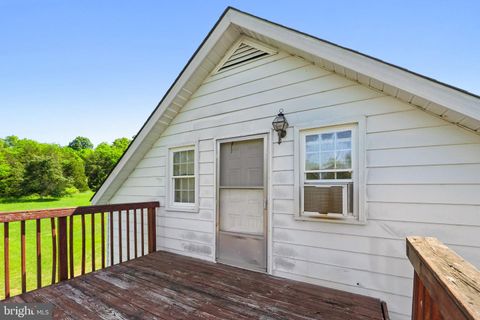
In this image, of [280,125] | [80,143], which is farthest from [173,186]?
[80,143]

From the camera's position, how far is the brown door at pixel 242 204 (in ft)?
11.2

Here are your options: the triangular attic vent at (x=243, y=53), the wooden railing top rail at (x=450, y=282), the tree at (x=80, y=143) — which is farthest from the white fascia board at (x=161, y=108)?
the tree at (x=80, y=143)

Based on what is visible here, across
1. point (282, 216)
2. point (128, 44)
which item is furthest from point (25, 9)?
point (282, 216)

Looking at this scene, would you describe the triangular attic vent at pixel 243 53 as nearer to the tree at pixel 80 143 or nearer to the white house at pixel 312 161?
the white house at pixel 312 161

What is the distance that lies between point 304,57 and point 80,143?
6936 cm

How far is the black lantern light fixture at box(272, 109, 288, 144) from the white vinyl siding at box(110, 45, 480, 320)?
0.08 meters

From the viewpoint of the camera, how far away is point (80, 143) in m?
57.4

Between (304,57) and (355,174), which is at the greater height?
(304,57)

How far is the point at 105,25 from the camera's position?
20.3 ft

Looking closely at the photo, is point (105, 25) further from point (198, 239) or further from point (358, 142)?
point (358, 142)

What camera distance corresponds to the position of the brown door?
11.2 ft

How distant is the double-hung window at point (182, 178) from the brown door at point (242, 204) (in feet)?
2.37

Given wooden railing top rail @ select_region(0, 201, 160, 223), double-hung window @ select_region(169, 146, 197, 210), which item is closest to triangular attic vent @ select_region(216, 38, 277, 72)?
double-hung window @ select_region(169, 146, 197, 210)

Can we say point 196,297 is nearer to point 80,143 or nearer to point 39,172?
point 39,172
